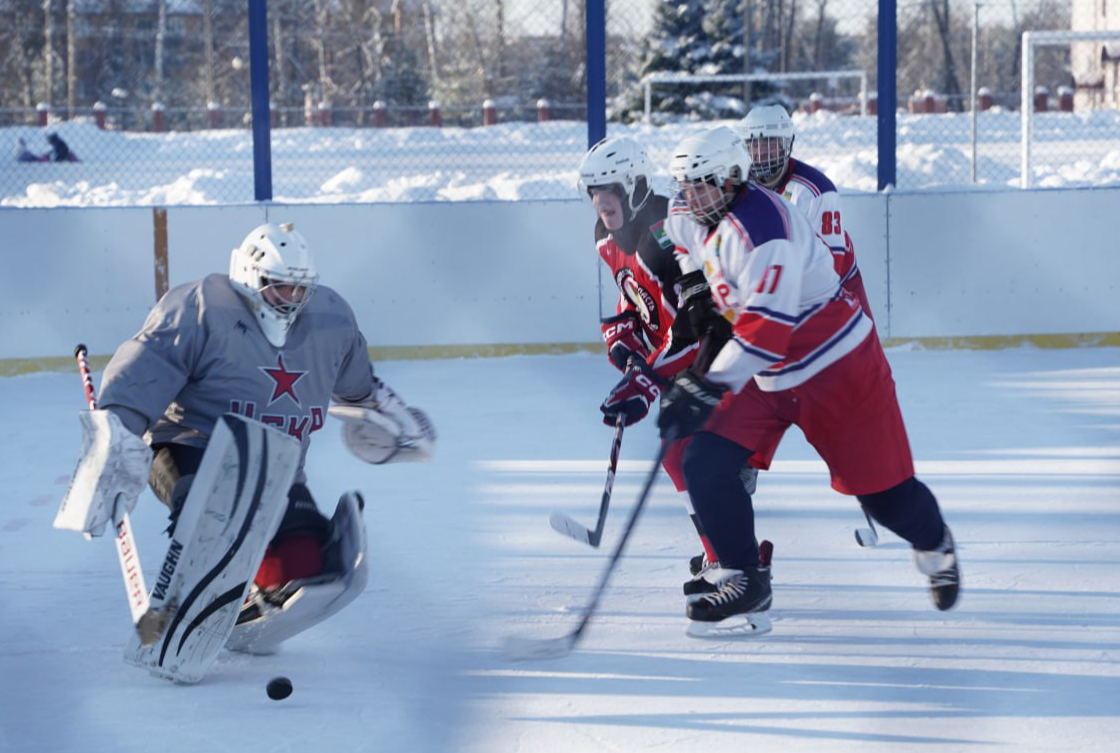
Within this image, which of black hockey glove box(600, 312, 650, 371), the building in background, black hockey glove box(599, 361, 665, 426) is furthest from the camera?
the building in background

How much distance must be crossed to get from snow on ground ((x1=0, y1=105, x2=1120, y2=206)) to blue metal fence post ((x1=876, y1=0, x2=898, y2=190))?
2630 mm

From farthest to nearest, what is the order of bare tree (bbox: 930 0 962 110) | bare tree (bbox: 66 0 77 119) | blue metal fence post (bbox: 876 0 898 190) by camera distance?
bare tree (bbox: 66 0 77 119) → bare tree (bbox: 930 0 962 110) → blue metal fence post (bbox: 876 0 898 190)

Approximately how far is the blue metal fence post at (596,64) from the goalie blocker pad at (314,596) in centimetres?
436

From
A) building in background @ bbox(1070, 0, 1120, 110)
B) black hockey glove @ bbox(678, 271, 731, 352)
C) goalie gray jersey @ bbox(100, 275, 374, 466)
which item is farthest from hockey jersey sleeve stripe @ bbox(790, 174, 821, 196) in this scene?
building in background @ bbox(1070, 0, 1120, 110)

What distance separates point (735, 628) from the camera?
3189 millimetres

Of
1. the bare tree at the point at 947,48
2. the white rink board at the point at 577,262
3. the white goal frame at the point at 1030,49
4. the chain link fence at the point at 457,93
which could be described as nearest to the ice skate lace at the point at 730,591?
the white rink board at the point at 577,262

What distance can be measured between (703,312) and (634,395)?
25 cm

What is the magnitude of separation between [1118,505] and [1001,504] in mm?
332

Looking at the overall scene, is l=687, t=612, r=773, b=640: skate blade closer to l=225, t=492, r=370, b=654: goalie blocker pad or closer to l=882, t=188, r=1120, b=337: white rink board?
l=225, t=492, r=370, b=654: goalie blocker pad

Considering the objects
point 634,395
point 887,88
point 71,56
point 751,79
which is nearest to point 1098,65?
point 751,79

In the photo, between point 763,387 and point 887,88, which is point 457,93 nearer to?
point 887,88

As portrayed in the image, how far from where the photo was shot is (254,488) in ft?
9.01

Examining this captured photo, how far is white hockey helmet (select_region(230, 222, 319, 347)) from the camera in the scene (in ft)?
9.35

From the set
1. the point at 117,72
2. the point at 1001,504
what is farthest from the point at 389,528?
the point at 117,72
